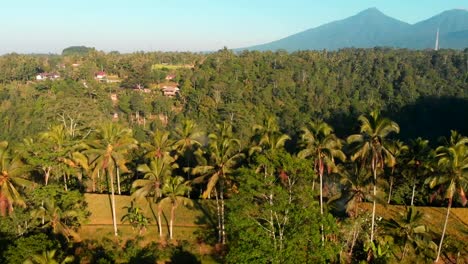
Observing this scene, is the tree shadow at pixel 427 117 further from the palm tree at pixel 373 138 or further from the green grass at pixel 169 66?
the green grass at pixel 169 66

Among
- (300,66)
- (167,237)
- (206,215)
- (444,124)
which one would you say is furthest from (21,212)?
(300,66)

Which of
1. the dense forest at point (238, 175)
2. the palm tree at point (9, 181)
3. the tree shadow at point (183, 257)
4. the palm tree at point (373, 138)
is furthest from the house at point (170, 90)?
the palm tree at point (373, 138)

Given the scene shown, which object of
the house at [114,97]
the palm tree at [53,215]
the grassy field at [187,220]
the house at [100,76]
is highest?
the house at [100,76]

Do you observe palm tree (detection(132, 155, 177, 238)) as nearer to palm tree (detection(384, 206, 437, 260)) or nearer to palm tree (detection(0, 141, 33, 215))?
palm tree (detection(0, 141, 33, 215))

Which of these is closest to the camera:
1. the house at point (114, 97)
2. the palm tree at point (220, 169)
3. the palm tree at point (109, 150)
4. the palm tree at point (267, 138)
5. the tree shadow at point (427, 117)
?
the palm tree at point (109, 150)

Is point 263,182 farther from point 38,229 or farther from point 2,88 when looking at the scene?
point 2,88

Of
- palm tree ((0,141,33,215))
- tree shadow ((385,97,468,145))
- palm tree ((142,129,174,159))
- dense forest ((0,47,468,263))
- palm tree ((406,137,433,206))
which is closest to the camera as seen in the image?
dense forest ((0,47,468,263))

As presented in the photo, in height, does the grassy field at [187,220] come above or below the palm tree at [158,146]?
below

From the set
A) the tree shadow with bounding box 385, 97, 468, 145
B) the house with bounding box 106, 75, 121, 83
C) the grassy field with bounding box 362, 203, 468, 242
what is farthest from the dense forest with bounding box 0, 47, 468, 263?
the house with bounding box 106, 75, 121, 83

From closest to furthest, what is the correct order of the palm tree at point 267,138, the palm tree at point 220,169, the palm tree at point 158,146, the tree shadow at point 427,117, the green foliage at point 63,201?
the green foliage at point 63,201 < the palm tree at point 220,169 < the palm tree at point 267,138 < the palm tree at point 158,146 < the tree shadow at point 427,117
